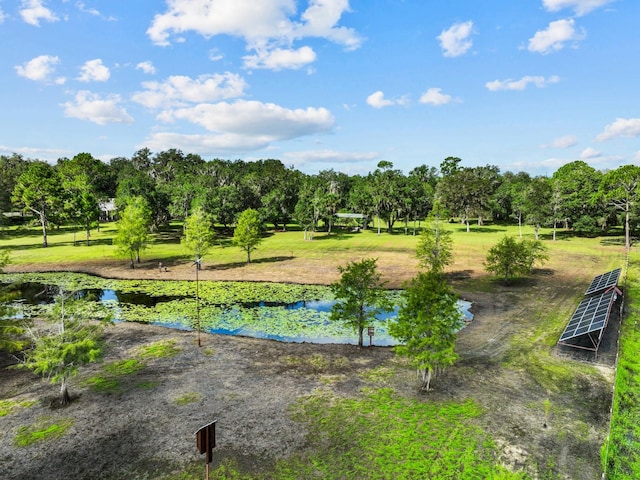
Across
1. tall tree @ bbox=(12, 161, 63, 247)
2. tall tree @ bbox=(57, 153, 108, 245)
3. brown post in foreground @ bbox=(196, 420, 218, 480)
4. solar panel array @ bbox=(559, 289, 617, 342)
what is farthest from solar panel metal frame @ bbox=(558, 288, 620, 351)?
tall tree @ bbox=(12, 161, 63, 247)

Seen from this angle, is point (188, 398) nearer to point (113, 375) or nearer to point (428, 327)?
point (113, 375)

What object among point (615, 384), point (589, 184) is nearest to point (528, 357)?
point (615, 384)

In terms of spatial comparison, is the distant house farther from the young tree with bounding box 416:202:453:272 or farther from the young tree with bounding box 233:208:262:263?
the young tree with bounding box 416:202:453:272

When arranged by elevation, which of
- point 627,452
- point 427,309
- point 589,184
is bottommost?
point 627,452

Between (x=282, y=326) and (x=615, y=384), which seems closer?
(x=615, y=384)

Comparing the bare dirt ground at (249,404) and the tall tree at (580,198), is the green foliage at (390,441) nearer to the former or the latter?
the bare dirt ground at (249,404)

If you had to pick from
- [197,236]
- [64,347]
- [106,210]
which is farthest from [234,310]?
[106,210]

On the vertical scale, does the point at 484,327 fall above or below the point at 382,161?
below

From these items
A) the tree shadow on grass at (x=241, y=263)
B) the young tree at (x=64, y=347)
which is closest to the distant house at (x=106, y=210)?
the tree shadow on grass at (x=241, y=263)

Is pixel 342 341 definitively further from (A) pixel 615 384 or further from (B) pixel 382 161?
(B) pixel 382 161
